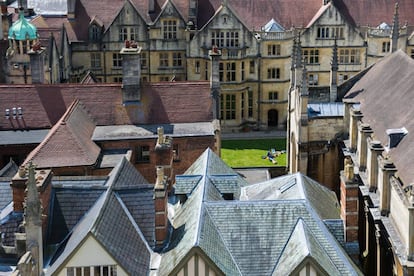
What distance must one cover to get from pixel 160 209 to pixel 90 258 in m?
3.24

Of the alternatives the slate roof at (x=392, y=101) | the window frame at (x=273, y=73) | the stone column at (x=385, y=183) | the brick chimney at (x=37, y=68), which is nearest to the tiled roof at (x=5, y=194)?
the stone column at (x=385, y=183)

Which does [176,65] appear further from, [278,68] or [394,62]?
[394,62]

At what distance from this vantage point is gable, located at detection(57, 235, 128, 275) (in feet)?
87.4

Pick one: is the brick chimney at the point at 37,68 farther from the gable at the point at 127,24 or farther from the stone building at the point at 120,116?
the gable at the point at 127,24

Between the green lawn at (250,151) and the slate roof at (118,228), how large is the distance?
2957cm

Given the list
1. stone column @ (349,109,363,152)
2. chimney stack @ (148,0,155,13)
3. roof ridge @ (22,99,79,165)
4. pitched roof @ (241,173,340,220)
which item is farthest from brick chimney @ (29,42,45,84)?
chimney stack @ (148,0,155,13)

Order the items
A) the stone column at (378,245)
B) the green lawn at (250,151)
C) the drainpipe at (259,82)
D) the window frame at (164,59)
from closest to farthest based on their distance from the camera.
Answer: the stone column at (378,245)
the green lawn at (250,151)
the drainpipe at (259,82)
the window frame at (164,59)

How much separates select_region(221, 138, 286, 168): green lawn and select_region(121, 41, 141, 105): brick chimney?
46.5 ft

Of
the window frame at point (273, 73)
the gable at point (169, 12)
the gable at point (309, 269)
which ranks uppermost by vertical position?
the gable at point (169, 12)

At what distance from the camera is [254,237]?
2819 centimetres

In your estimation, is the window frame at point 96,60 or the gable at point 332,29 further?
the window frame at point 96,60

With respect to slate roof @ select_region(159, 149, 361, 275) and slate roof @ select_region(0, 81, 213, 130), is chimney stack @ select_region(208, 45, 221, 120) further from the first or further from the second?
slate roof @ select_region(159, 149, 361, 275)

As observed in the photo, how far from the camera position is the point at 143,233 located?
2892 cm

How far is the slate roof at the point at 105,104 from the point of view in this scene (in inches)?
1817
